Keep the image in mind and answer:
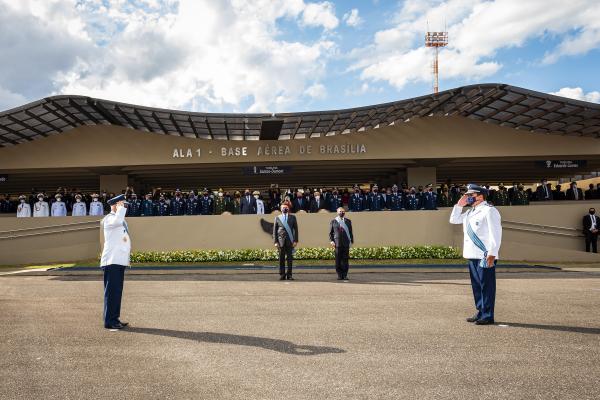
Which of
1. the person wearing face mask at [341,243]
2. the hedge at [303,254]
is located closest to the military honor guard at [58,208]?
the hedge at [303,254]

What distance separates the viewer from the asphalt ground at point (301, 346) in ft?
17.8

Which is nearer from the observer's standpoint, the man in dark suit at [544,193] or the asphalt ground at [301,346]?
the asphalt ground at [301,346]

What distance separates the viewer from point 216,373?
233 inches

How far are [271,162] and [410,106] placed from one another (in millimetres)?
8269

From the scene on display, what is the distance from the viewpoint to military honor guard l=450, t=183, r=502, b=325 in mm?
8297

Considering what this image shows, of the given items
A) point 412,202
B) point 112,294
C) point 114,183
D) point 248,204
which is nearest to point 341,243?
point 112,294

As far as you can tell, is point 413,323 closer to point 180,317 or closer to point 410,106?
point 180,317

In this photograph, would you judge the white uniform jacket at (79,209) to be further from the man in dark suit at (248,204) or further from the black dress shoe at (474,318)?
the black dress shoe at (474,318)

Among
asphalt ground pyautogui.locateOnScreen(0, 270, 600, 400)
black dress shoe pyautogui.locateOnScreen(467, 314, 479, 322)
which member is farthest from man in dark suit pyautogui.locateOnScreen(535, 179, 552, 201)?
black dress shoe pyautogui.locateOnScreen(467, 314, 479, 322)

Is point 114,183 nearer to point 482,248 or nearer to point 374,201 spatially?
point 374,201

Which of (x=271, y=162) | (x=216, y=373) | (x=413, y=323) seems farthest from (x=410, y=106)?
(x=216, y=373)

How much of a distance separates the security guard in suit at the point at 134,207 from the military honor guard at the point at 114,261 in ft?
54.2

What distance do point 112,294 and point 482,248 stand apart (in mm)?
5593

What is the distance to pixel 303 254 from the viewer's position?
2298 centimetres
